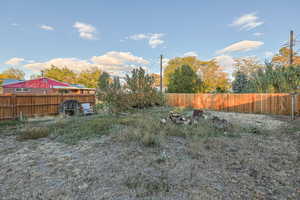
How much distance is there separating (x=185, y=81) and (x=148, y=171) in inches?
504

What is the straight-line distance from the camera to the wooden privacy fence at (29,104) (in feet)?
20.8

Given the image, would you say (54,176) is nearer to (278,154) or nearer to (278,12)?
(278,154)

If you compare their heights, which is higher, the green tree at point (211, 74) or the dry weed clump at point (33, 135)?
the green tree at point (211, 74)

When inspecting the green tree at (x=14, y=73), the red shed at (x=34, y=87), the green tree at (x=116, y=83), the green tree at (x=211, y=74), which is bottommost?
the green tree at (x=116, y=83)

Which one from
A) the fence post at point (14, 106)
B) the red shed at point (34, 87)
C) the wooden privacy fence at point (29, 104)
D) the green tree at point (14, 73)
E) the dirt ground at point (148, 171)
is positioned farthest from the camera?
the green tree at point (14, 73)

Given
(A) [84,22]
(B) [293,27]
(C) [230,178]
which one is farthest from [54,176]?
(B) [293,27]

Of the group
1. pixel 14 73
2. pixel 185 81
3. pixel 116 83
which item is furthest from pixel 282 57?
pixel 14 73

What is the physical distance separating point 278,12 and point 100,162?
11.2 meters

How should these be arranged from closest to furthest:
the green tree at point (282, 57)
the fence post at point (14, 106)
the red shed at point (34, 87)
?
the fence post at point (14, 106) < the green tree at point (282, 57) < the red shed at point (34, 87)

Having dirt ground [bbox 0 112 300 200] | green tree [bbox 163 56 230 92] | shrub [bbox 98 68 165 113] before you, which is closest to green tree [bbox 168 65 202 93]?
green tree [bbox 163 56 230 92]

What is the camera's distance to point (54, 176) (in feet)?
5.80

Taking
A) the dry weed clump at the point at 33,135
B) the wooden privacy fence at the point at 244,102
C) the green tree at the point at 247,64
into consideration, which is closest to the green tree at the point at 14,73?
the wooden privacy fence at the point at 244,102

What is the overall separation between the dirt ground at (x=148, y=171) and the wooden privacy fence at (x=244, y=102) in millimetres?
6924

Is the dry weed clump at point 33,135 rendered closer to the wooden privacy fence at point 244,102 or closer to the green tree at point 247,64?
the wooden privacy fence at point 244,102
